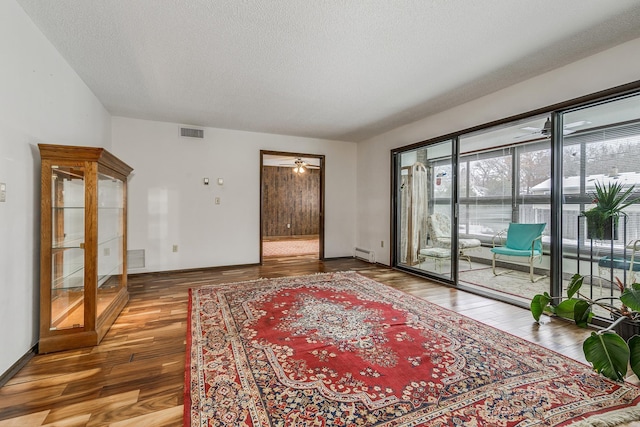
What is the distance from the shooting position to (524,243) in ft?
14.3

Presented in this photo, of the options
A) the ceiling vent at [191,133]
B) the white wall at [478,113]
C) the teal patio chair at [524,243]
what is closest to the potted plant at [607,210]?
the white wall at [478,113]

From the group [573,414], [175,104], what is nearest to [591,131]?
[573,414]

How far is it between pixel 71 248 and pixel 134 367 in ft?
3.78

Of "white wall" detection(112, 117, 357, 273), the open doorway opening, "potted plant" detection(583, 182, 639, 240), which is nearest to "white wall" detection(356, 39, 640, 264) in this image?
"potted plant" detection(583, 182, 639, 240)

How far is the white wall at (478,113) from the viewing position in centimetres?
240

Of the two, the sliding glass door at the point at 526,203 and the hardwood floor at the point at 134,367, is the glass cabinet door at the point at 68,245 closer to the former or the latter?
the hardwood floor at the point at 134,367

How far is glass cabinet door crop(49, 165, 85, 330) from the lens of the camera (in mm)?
2209

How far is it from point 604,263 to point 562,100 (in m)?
1.58

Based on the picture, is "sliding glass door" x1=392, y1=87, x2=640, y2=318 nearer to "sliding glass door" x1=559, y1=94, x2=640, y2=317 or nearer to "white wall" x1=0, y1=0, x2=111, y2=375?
"sliding glass door" x1=559, y1=94, x2=640, y2=317

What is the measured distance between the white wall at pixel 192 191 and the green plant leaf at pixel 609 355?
14.8 ft

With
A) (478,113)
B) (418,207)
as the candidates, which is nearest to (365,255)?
(418,207)

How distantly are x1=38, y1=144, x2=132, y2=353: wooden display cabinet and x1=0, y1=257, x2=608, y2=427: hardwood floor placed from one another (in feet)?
0.52

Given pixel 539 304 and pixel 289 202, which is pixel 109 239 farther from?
pixel 289 202

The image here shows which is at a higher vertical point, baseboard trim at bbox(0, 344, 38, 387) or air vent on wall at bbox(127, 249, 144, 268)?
air vent on wall at bbox(127, 249, 144, 268)
